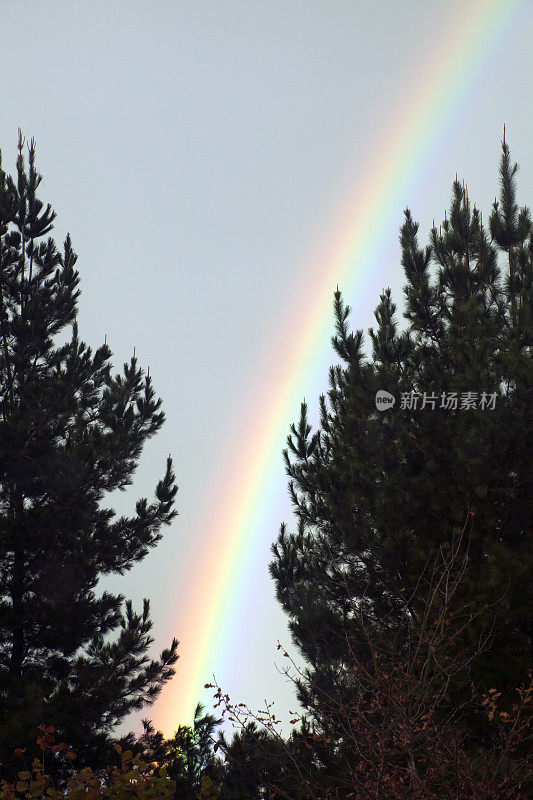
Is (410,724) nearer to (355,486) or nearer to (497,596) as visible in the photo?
(497,596)

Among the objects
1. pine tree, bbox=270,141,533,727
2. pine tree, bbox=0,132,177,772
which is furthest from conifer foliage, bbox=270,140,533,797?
pine tree, bbox=0,132,177,772

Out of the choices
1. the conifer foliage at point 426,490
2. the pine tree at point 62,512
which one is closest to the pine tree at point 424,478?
the conifer foliage at point 426,490

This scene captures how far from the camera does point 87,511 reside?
11422 millimetres

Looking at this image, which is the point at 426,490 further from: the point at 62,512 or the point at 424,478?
the point at 62,512

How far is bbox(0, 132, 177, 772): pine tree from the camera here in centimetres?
1051

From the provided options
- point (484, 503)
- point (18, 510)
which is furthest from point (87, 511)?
point (484, 503)

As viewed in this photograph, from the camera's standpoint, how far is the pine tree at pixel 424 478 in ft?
28.2

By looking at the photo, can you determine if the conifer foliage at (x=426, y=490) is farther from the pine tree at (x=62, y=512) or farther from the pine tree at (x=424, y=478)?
the pine tree at (x=62, y=512)

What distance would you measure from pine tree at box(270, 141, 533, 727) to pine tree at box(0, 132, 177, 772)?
2.60 meters

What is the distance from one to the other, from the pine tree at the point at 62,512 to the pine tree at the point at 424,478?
8.54 ft

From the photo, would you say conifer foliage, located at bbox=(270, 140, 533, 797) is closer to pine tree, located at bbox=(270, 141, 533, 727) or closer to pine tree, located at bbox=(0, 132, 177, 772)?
pine tree, located at bbox=(270, 141, 533, 727)

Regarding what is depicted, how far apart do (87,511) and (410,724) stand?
22.6ft

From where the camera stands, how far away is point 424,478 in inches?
368

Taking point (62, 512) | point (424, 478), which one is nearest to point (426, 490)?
point (424, 478)
